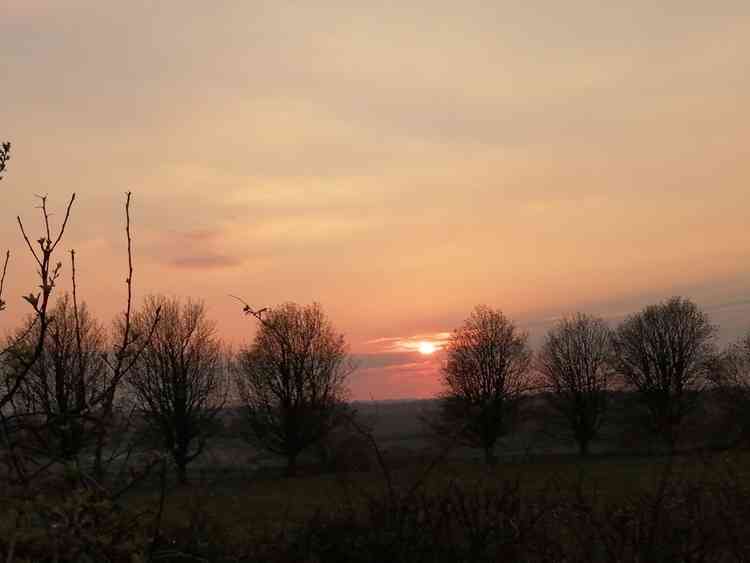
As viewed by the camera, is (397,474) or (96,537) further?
(397,474)

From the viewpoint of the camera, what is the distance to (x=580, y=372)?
63.5 meters

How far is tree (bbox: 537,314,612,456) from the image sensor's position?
5988 cm

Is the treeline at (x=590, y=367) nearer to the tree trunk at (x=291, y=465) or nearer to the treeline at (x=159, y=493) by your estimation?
the tree trunk at (x=291, y=465)

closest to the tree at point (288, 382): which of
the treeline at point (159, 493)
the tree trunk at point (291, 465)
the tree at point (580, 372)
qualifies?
the tree trunk at point (291, 465)

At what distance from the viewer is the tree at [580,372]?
5988cm

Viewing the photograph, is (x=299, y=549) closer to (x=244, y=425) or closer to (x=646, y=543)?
(x=646, y=543)

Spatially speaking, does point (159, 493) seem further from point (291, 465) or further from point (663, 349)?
point (663, 349)

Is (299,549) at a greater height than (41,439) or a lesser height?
lesser

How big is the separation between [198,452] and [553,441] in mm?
60764

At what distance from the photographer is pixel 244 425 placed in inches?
2076

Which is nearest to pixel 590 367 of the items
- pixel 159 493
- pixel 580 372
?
pixel 580 372

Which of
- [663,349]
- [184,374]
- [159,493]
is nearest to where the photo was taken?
[159,493]

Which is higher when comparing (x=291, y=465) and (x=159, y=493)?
(x=159, y=493)

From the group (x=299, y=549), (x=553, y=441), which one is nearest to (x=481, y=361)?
(x=553, y=441)
